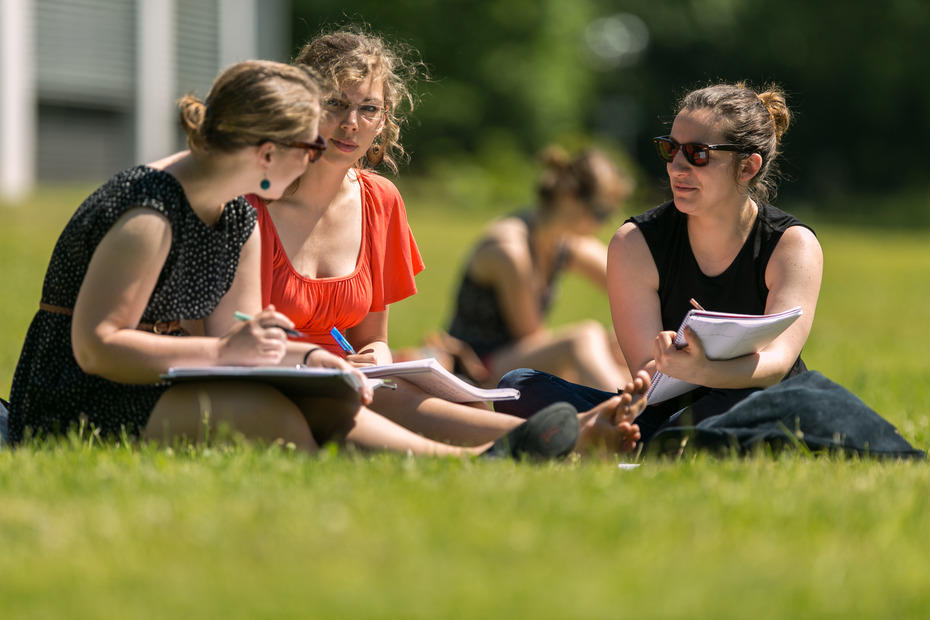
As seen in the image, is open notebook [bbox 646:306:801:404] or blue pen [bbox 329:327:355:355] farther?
blue pen [bbox 329:327:355:355]

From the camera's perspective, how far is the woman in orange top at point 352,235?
4.33 metres

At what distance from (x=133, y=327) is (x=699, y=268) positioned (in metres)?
2.19

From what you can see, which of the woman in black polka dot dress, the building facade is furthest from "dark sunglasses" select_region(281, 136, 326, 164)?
the building facade

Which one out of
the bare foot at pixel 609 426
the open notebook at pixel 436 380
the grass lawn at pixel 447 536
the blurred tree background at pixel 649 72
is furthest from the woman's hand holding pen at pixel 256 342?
the blurred tree background at pixel 649 72

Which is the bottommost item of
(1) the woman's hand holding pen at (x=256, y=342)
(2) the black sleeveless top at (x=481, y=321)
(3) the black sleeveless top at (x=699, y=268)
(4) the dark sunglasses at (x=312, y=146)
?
(2) the black sleeveless top at (x=481, y=321)

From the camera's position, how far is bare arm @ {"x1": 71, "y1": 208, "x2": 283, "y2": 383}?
353cm

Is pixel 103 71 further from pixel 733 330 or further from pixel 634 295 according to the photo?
pixel 733 330

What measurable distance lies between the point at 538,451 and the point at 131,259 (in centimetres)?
140

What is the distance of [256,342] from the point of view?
11.9ft

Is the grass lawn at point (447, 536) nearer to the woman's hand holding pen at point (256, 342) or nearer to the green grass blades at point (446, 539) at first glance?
the green grass blades at point (446, 539)

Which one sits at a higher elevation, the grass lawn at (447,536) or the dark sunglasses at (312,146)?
the dark sunglasses at (312,146)

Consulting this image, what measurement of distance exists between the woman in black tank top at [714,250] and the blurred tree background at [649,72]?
26.1 meters

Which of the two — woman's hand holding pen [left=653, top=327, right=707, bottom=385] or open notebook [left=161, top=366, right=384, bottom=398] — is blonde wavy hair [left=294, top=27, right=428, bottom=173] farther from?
woman's hand holding pen [left=653, top=327, right=707, bottom=385]

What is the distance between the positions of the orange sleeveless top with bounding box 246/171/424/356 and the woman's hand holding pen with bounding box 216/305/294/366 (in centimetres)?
64
